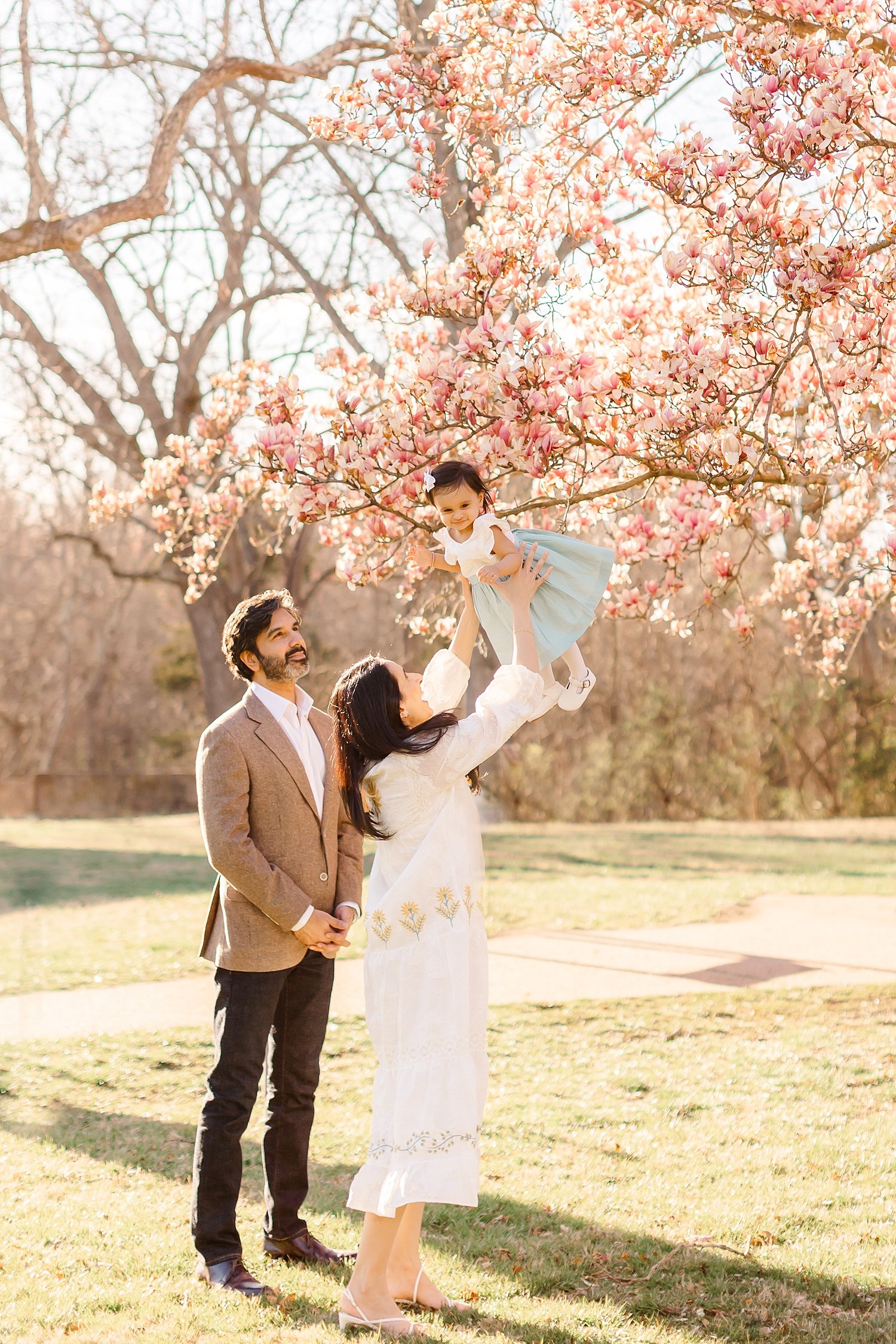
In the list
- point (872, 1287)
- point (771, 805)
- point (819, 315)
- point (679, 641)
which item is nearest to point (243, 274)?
point (679, 641)

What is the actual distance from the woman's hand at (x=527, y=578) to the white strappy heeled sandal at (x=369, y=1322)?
71.9 inches

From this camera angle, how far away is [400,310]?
19.6ft

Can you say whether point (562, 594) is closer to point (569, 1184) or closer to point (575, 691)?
point (575, 691)

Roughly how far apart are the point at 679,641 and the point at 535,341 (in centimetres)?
1818

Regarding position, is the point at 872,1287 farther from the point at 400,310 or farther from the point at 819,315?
the point at 400,310

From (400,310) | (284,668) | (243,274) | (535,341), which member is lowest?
(284,668)

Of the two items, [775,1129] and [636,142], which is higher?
[636,142]

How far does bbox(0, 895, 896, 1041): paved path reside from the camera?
714 centimetres

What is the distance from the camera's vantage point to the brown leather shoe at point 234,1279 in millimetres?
3527

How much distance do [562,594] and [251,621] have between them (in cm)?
92

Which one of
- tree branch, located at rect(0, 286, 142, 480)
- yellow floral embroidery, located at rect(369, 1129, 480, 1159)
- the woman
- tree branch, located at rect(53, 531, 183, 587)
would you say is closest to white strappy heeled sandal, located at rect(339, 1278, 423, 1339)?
the woman

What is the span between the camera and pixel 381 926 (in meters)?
3.36

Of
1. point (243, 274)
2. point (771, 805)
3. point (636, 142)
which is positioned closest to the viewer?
point (636, 142)

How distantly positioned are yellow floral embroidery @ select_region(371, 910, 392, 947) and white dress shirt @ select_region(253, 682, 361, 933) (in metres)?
0.46
